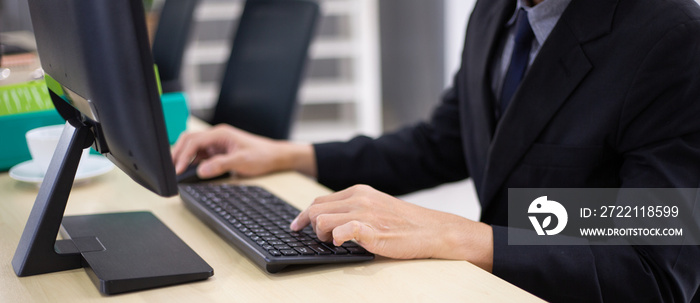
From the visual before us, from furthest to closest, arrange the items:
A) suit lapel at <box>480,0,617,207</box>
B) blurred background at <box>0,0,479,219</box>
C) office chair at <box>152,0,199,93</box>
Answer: blurred background at <box>0,0,479,219</box> → office chair at <box>152,0,199,93</box> → suit lapel at <box>480,0,617,207</box>

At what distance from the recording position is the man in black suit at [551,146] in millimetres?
893

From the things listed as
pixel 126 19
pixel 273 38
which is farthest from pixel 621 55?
pixel 273 38

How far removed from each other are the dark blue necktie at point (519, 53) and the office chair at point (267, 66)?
72cm

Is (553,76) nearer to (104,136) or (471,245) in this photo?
(471,245)

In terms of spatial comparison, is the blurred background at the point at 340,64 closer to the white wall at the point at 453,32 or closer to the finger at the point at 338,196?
the white wall at the point at 453,32

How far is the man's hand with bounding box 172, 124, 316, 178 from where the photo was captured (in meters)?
1.29

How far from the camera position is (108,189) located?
124 cm

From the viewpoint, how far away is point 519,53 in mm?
1194

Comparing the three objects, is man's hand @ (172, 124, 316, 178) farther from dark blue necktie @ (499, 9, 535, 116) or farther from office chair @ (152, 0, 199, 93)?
office chair @ (152, 0, 199, 93)

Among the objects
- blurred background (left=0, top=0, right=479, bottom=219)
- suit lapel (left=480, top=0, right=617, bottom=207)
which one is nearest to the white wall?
blurred background (left=0, top=0, right=479, bottom=219)

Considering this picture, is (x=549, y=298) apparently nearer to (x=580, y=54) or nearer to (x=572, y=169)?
(x=572, y=169)

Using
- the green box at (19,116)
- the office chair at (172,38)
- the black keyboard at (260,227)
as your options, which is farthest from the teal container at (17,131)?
the office chair at (172,38)

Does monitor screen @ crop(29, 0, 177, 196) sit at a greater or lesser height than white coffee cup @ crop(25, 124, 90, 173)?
greater

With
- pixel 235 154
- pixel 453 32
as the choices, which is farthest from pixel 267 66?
pixel 453 32
